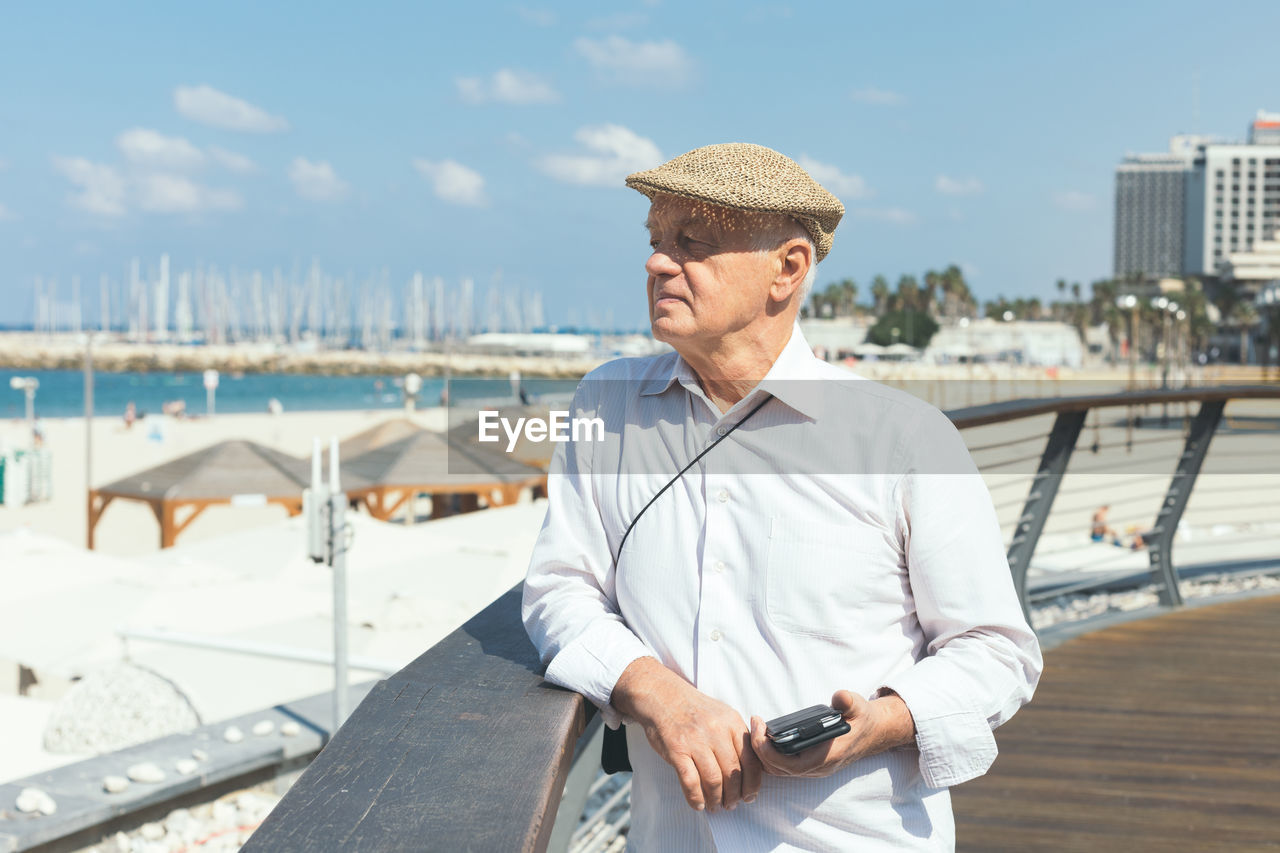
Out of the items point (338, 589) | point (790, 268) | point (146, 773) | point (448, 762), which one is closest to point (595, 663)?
point (448, 762)

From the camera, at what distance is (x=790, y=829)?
1354 millimetres

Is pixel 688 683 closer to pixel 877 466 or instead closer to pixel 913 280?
pixel 877 466

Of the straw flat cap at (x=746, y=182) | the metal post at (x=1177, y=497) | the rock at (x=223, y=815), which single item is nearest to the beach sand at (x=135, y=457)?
the rock at (x=223, y=815)

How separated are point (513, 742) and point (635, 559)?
318 mm

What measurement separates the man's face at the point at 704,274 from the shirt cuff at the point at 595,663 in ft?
1.23

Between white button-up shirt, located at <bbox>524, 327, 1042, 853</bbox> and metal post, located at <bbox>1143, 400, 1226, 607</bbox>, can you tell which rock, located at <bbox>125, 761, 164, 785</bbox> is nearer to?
white button-up shirt, located at <bbox>524, 327, 1042, 853</bbox>

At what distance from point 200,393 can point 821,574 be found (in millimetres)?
83178

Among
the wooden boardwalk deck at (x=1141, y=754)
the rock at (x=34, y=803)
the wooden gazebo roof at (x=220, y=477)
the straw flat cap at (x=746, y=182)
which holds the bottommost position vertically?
the wooden gazebo roof at (x=220, y=477)

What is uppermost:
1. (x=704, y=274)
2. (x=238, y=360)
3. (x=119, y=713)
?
(x=704, y=274)

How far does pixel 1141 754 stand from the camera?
3016 mm

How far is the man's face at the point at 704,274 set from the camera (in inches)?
55.9

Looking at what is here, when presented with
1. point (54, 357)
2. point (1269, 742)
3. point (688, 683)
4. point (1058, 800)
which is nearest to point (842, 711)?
point (688, 683)

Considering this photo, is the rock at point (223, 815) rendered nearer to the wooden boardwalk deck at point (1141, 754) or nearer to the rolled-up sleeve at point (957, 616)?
the wooden boardwalk deck at point (1141, 754)

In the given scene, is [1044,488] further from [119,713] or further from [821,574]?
[119,713]
